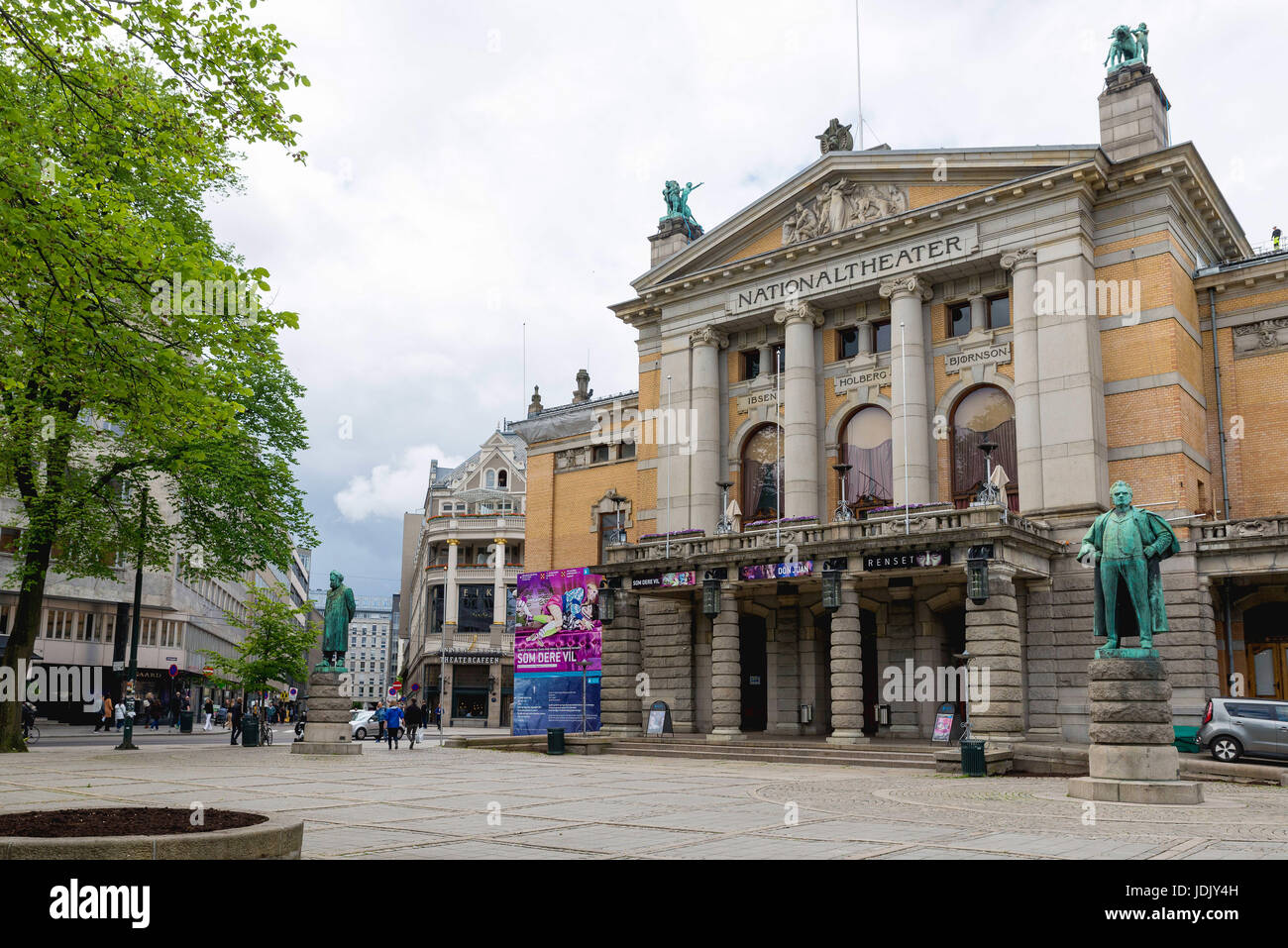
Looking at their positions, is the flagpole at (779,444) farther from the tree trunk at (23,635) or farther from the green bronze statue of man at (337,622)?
the tree trunk at (23,635)

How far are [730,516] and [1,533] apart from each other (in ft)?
117

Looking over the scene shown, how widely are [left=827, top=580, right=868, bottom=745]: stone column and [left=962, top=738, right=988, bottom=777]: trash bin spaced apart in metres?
5.72

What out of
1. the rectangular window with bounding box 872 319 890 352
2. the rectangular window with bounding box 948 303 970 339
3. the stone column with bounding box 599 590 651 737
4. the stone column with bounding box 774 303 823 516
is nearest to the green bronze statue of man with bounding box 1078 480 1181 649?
the rectangular window with bounding box 948 303 970 339

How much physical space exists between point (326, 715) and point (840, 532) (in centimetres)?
1585

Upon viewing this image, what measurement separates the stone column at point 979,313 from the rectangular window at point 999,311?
20 cm

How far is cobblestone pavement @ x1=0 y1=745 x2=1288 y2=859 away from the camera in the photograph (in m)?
11.1

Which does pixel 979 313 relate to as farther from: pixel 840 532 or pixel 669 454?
pixel 669 454

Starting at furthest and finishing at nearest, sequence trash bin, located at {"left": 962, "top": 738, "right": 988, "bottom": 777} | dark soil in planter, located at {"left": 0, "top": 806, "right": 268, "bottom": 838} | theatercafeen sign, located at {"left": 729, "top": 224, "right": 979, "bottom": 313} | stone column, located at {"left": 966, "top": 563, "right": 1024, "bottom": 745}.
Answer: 1. theatercafeen sign, located at {"left": 729, "top": 224, "right": 979, "bottom": 313}
2. stone column, located at {"left": 966, "top": 563, "right": 1024, "bottom": 745}
3. trash bin, located at {"left": 962, "top": 738, "right": 988, "bottom": 777}
4. dark soil in planter, located at {"left": 0, "top": 806, "right": 268, "bottom": 838}

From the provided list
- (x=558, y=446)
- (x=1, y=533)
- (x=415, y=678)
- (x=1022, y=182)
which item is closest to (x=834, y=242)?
(x=1022, y=182)

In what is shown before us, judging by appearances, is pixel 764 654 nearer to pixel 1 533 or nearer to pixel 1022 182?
pixel 1022 182

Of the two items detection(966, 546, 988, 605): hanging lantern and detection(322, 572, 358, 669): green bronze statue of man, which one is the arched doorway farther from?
detection(322, 572, 358, 669): green bronze statue of man

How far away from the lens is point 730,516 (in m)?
38.6

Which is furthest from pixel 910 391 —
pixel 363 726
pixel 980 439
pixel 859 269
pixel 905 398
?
pixel 363 726

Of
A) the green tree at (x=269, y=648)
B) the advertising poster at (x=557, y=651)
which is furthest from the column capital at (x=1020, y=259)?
the green tree at (x=269, y=648)
